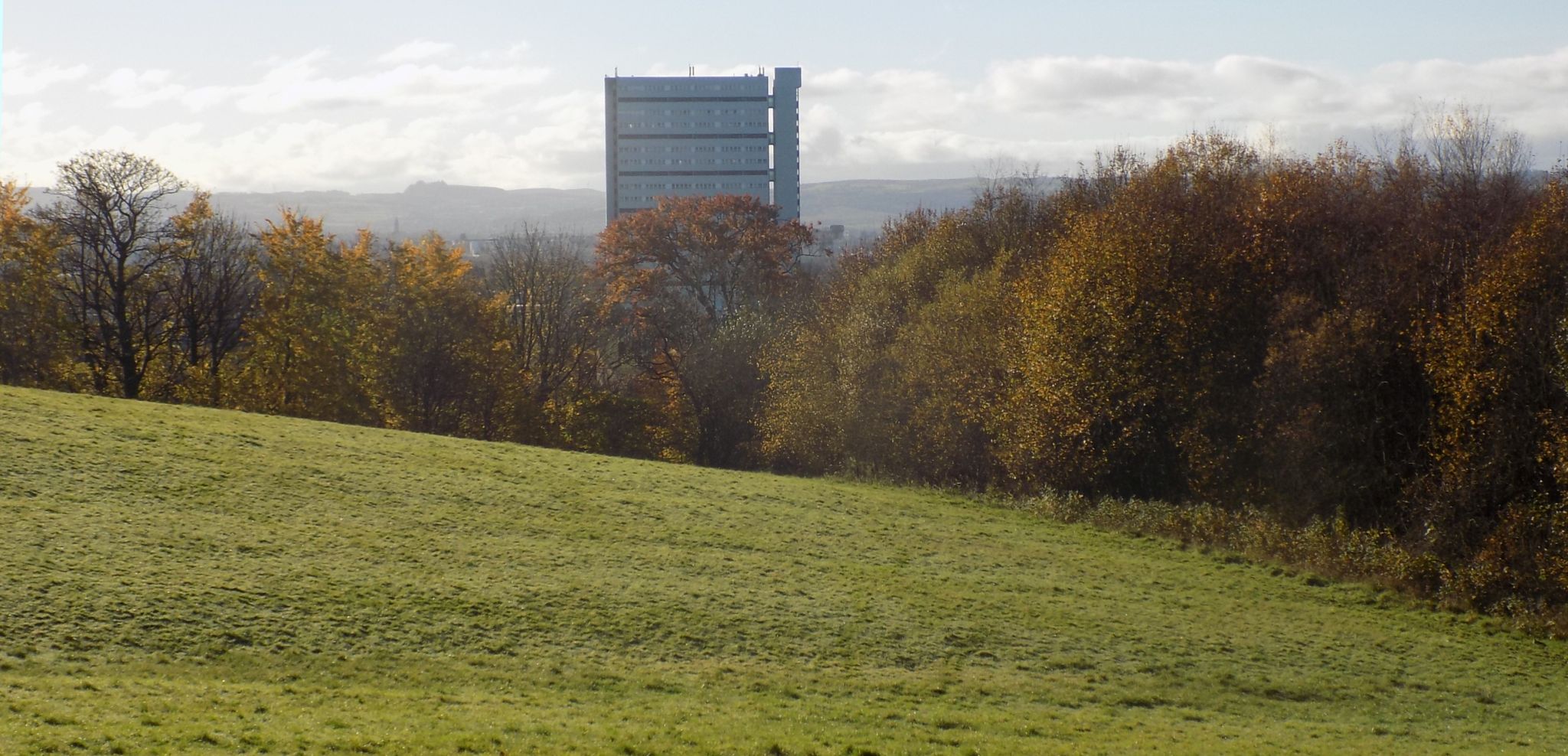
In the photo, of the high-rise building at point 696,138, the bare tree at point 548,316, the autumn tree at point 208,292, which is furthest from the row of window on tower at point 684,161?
the autumn tree at point 208,292

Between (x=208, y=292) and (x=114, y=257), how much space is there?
6.06 m

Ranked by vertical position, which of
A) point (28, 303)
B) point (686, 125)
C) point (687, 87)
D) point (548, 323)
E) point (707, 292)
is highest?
point (687, 87)

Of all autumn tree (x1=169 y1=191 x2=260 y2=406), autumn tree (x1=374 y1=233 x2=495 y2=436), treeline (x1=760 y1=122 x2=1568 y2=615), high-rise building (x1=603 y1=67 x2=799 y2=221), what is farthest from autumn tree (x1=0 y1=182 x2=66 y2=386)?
high-rise building (x1=603 y1=67 x2=799 y2=221)

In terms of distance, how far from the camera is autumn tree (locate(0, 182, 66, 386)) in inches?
1832

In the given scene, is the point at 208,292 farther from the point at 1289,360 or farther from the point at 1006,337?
the point at 1289,360

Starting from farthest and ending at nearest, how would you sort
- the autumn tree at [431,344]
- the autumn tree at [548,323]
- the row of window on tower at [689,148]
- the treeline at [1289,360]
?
1. the row of window on tower at [689,148]
2. the autumn tree at [548,323]
3. the autumn tree at [431,344]
4. the treeline at [1289,360]

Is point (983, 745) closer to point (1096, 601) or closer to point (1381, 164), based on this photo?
point (1096, 601)

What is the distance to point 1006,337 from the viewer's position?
131 feet

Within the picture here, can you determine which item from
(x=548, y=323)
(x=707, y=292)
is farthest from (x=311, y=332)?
(x=707, y=292)

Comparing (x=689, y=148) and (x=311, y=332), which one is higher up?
(x=689, y=148)

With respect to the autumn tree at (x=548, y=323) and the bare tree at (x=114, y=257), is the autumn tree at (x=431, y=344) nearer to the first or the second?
the autumn tree at (x=548, y=323)

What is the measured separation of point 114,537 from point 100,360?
Answer: 114ft

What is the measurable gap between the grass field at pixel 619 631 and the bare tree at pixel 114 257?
20348mm

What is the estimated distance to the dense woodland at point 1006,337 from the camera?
26.2 meters
